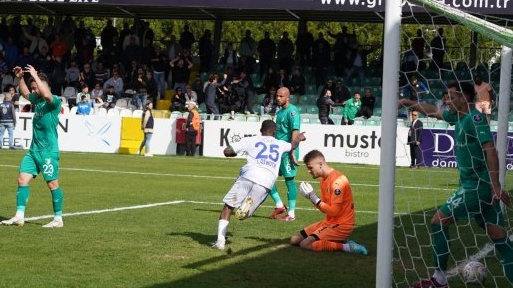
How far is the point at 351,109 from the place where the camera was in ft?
110

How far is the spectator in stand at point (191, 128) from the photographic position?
108 ft

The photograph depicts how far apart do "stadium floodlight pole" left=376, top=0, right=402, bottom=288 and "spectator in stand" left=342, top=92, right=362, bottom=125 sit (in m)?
25.2

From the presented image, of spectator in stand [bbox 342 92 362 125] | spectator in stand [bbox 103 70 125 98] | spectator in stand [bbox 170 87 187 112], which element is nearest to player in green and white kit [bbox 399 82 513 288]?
spectator in stand [bbox 342 92 362 125]

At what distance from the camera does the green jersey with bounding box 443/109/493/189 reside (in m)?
9.29

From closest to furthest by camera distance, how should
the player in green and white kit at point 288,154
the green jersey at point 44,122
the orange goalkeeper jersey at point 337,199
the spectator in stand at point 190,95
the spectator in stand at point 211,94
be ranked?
the orange goalkeeper jersey at point 337,199, the green jersey at point 44,122, the player in green and white kit at point 288,154, the spectator in stand at point 211,94, the spectator in stand at point 190,95

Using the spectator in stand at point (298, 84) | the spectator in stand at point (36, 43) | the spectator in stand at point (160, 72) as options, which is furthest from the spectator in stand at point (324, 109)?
the spectator in stand at point (36, 43)

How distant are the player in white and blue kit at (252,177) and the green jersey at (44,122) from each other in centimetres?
263

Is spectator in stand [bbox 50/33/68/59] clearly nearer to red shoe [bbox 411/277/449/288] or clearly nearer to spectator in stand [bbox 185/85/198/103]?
spectator in stand [bbox 185/85/198/103]

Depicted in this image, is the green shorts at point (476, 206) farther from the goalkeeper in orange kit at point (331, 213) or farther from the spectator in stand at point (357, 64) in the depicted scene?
the spectator in stand at point (357, 64)

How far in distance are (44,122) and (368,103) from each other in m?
22.4

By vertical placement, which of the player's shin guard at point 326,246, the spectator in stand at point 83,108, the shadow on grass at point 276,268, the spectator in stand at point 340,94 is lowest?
the shadow on grass at point 276,268

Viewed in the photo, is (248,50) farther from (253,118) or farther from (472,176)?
(472,176)

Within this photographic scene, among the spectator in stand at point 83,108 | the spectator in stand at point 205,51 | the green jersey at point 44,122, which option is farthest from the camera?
the spectator in stand at point 205,51

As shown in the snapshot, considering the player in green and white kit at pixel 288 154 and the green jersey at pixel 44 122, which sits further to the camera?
the player in green and white kit at pixel 288 154
